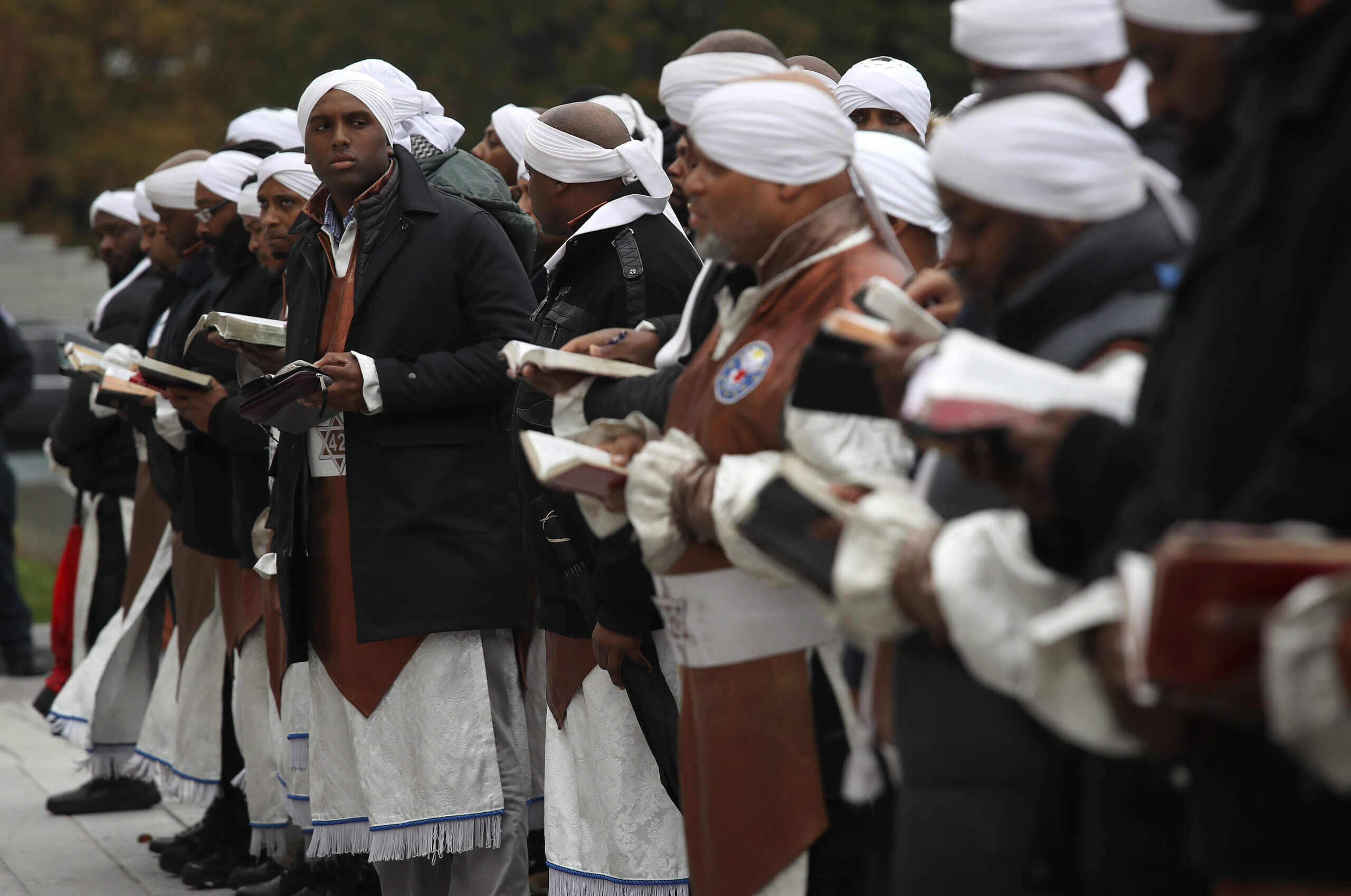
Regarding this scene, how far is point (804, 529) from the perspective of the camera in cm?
279

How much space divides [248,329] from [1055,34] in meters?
2.90

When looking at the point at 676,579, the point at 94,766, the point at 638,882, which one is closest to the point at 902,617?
the point at 676,579

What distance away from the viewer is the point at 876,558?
2.52 m

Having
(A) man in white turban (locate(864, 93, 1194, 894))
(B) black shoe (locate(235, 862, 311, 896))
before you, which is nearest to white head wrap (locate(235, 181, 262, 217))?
(B) black shoe (locate(235, 862, 311, 896))

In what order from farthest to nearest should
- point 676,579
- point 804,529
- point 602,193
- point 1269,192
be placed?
point 602,193 < point 676,579 < point 804,529 < point 1269,192

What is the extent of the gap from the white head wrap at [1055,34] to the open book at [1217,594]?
160 centimetres

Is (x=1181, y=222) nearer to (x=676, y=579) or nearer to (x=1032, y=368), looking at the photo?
(x=1032, y=368)

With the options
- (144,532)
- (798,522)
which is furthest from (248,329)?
(798,522)

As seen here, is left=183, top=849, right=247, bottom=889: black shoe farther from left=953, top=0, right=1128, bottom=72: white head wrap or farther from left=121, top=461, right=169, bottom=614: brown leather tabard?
left=953, top=0, right=1128, bottom=72: white head wrap

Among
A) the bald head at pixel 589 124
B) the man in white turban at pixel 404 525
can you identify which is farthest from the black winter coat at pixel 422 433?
the bald head at pixel 589 124

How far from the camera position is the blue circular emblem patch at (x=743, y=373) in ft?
11.4

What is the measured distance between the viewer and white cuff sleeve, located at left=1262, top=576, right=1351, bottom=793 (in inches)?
70.1

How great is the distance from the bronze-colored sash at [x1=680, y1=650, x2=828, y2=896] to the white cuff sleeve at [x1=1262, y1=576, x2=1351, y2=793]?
1.66 m

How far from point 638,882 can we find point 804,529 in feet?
7.37
